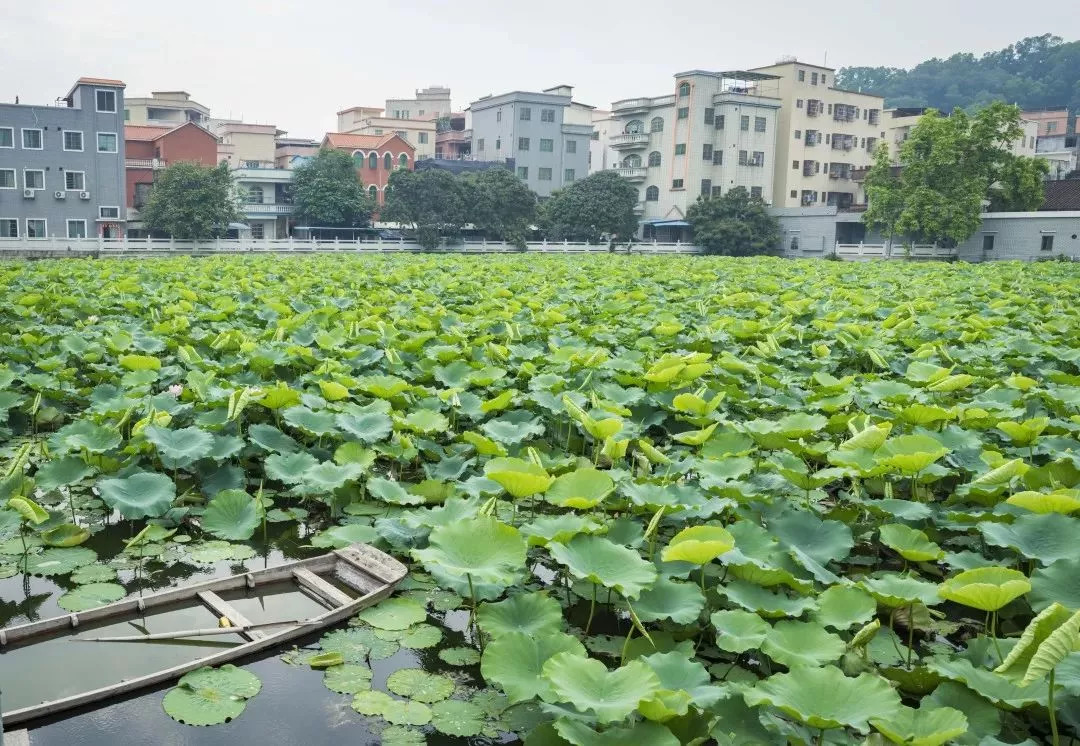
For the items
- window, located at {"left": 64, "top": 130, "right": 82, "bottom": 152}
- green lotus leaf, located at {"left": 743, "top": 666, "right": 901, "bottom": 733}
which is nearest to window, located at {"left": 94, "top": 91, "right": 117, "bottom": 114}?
window, located at {"left": 64, "top": 130, "right": 82, "bottom": 152}

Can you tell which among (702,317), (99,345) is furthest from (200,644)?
(702,317)

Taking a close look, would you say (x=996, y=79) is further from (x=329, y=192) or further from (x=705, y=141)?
(x=329, y=192)

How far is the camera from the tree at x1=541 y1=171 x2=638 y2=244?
33406mm

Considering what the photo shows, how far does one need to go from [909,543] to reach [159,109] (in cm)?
4613

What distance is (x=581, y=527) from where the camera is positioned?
7.45 feet

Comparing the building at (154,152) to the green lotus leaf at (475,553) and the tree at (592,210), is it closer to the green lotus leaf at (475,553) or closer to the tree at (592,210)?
the tree at (592,210)

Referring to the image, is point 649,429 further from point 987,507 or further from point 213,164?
point 213,164

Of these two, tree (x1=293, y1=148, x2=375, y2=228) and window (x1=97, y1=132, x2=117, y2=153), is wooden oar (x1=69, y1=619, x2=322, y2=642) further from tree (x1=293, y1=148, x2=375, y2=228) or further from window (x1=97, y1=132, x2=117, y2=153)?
tree (x1=293, y1=148, x2=375, y2=228)

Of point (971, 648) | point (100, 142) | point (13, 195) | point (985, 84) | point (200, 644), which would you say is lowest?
point (200, 644)

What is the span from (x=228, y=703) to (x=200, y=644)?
1.36 ft

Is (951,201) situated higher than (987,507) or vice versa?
(951,201)

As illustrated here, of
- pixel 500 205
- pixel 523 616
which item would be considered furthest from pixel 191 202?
pixel 523 616

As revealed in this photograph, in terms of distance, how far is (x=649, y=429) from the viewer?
14.4 ft

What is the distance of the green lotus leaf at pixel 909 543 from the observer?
2.45m
